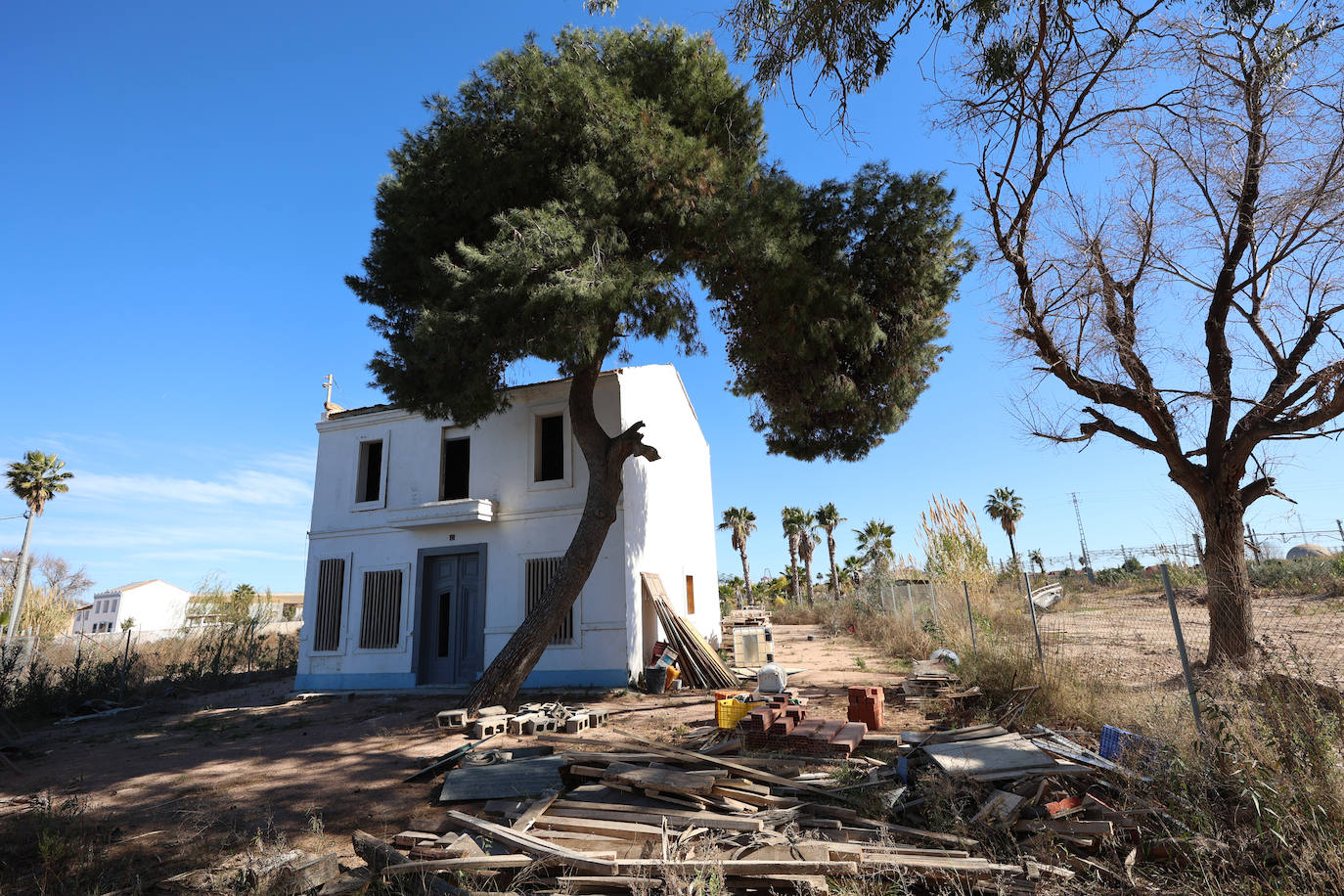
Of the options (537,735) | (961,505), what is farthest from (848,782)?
(961,505)

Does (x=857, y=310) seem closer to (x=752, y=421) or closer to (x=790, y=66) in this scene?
(x=752, y=421)

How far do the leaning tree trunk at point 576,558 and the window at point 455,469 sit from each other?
486 centimetres

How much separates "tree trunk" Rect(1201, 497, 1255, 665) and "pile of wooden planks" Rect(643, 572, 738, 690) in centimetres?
776

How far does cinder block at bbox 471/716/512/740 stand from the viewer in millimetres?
9133

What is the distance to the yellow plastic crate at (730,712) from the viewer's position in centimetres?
836

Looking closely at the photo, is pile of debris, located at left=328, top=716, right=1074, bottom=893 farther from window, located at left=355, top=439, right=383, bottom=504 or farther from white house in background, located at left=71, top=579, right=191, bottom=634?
white house in background, located at left=71, top=579, right=191, bottom=634

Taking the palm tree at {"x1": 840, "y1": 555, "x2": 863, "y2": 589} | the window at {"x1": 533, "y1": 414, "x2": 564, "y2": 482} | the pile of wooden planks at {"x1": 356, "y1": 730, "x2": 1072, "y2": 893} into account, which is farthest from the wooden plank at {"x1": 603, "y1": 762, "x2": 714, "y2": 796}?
the palm tree at {"x1": 840, "y1": 555, "x2": 863, "y2": 589}

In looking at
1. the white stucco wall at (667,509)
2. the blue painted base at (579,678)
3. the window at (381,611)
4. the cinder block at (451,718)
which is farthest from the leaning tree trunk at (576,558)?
the window at (381,611)

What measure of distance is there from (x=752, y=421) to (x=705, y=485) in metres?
8.13

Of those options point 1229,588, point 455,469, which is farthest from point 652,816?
point 455,469

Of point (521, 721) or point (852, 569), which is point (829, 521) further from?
point (521, 721)

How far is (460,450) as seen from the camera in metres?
15.9

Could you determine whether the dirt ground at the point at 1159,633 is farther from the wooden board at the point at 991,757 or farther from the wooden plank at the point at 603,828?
the wooden plank at the point at 603,828

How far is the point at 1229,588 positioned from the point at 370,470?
17094 mm
